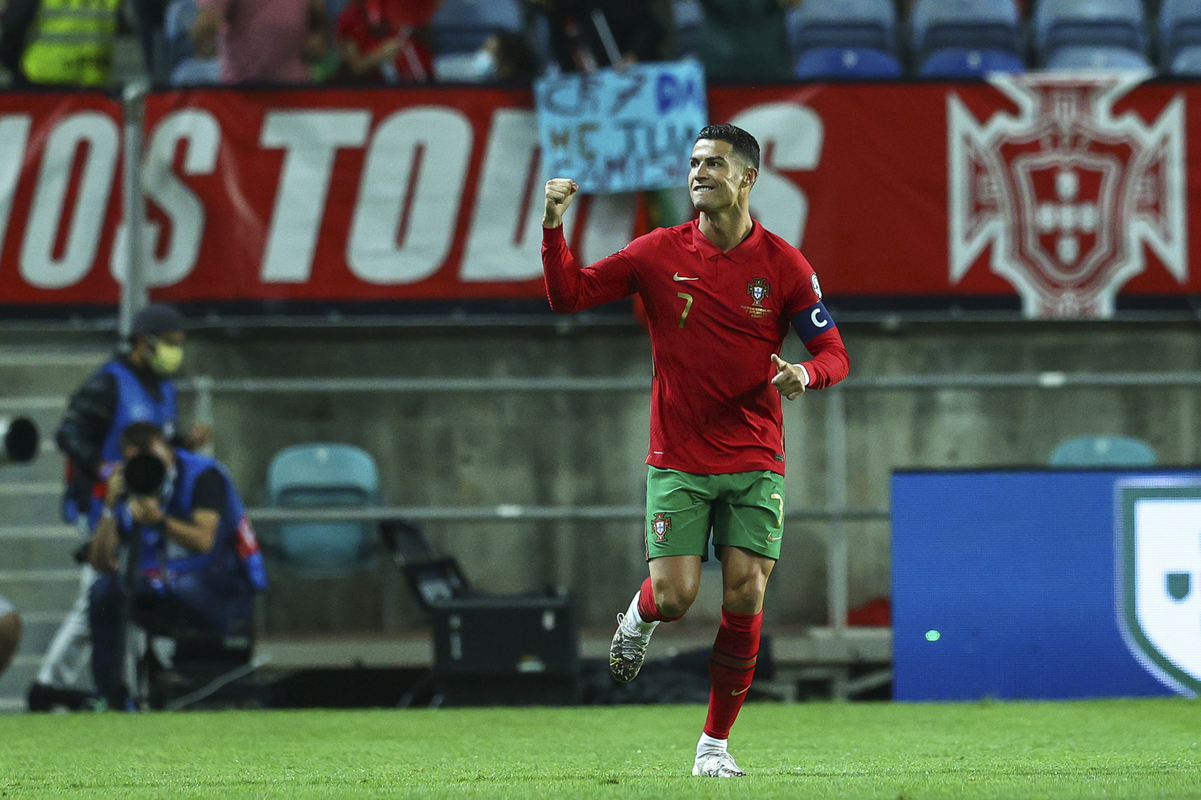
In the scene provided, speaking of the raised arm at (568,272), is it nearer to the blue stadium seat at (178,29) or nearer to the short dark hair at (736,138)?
the short dark hair at (736,138)

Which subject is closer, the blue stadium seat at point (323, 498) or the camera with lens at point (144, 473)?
the camera with lens at point (144, 473)

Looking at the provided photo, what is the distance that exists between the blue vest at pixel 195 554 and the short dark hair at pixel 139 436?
0.26m

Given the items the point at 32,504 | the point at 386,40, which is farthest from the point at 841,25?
the point at 32,504

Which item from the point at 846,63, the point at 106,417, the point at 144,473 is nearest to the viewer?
the point at 144,473

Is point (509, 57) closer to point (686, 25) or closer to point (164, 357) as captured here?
point (686, 25)

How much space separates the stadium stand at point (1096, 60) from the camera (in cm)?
1100

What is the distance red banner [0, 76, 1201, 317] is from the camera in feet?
32.4

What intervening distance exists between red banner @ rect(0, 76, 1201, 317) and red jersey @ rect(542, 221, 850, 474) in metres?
4.58

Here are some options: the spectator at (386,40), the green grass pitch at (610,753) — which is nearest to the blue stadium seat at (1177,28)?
the spectator at (386,40)

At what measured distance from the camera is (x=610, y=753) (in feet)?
20.1

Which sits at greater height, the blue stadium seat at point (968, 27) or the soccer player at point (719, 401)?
the blue stadium seat at point (968, 27)

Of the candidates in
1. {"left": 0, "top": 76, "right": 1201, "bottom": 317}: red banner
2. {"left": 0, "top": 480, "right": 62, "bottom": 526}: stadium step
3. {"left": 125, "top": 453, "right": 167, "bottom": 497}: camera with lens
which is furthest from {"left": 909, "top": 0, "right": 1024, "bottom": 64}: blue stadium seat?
{"left": 0, "top": 480, "right": 62, "bottom": 526}: stadium step

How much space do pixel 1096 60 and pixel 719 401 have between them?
22.3ft

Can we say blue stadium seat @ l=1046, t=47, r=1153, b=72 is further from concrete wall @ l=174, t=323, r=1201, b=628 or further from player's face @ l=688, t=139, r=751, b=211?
player's face @ l=688, t=139, r=751, b=211
